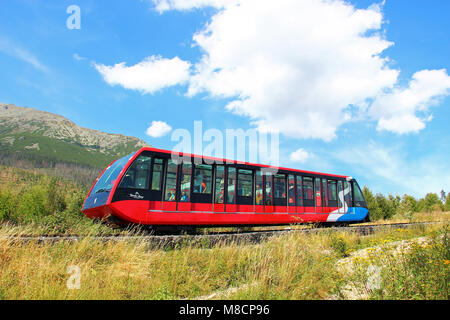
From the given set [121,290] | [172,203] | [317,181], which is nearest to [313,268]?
[121,290]

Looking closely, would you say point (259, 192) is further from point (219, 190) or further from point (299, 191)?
point (299, 191)

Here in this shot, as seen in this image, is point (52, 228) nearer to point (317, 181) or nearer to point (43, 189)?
point (317, 181)

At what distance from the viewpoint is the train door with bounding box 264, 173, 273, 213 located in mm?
12391

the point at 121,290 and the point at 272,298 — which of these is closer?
the point at 272,298

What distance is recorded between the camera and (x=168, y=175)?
32.2 feet

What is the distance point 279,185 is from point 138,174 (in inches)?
270

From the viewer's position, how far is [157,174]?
9656 mm

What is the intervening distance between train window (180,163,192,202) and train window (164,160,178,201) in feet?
0.98

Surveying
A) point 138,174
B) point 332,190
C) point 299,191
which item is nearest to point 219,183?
point 138,174

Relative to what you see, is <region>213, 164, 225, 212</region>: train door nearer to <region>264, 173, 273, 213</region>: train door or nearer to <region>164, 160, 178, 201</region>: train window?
<region>164, 160, 178, 201</region>: train window

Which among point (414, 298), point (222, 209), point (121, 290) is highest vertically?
point (222, 209)

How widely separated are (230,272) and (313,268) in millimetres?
1770

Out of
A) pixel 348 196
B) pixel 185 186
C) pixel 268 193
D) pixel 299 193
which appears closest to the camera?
pixel 185 186

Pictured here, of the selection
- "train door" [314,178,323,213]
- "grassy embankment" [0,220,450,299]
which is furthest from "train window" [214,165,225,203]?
"train door" [314,178,323,213]
